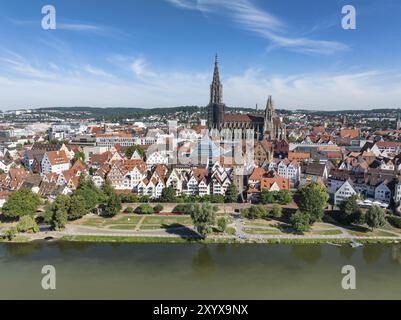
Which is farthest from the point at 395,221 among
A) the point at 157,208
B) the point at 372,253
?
the point at 157,208

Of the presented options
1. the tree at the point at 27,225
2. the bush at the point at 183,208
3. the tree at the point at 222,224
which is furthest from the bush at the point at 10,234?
the tree at the point at 222,224

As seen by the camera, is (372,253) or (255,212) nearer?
(372,253)

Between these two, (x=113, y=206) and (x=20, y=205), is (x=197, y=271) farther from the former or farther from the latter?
(x=20, y=205)

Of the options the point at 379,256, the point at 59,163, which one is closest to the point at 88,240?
the point at 379,256

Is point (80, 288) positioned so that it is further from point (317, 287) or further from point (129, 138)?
point (129, 138)

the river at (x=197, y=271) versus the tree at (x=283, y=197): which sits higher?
the tree at (x=283, y=197)

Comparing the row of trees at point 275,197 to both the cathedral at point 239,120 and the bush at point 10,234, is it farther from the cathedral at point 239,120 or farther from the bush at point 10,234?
the cathedral at point 239,120
